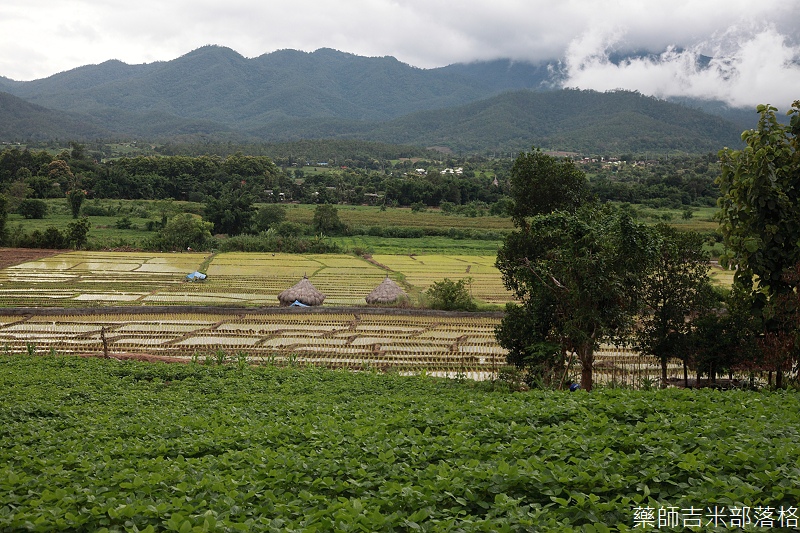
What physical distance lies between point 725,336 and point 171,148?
153 metres

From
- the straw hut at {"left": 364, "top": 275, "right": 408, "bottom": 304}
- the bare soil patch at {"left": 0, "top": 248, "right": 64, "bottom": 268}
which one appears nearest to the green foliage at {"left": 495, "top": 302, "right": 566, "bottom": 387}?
the straw hut at {"left": 364, "top": 275, "right": 408, "bottom": 304}

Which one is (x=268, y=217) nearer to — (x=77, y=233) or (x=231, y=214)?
(x=231, y=214)

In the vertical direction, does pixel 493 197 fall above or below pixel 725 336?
above

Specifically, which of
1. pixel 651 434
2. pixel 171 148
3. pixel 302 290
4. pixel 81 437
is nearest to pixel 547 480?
pixel 651 434

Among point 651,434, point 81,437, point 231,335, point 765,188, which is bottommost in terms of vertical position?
point 231,335

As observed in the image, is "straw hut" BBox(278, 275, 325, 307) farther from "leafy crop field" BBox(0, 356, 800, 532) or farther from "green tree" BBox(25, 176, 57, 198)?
"green tree" BBox(25, 176, 57, 198)

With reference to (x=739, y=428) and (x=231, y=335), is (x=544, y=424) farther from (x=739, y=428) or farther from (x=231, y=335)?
(x=231, y=335)

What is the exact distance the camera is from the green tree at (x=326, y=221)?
201 ft

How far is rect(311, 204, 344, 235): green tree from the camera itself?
201 ft

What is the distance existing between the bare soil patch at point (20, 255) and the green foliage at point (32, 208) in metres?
16.6

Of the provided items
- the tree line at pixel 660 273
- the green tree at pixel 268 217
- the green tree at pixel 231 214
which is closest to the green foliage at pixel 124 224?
the green tree at pixel 231 214

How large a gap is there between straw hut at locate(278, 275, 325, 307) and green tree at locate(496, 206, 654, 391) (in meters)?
17.2

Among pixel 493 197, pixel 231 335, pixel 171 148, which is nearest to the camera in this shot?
pixel 231 335

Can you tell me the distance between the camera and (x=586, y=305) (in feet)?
45.6
